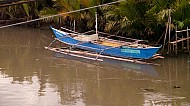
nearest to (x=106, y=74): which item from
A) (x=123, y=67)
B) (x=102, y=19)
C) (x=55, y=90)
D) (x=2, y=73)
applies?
(x=123, y=67)

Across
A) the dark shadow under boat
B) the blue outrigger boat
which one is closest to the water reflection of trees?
the dark shadow under boat

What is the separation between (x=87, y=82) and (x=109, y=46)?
2271 mm

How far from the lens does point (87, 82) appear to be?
360 inches

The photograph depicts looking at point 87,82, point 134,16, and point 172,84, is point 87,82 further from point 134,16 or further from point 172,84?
point 134,16

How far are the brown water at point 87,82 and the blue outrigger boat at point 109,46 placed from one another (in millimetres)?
335

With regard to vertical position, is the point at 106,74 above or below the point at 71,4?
below

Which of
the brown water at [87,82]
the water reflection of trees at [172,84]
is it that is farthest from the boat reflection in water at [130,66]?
the water reflection of trees at [172,84]

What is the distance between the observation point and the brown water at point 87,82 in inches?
311

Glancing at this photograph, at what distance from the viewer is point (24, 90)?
8664 millimetres

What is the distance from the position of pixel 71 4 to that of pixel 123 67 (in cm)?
467

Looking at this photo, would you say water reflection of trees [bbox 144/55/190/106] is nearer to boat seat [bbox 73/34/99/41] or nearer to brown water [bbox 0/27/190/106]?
brown water [bbox 0/27/190/106]

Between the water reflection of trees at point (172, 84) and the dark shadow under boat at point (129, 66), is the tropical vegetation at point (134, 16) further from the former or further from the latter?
the dark shadow under boat at point (129, 66)

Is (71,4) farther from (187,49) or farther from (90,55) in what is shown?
(187,49)

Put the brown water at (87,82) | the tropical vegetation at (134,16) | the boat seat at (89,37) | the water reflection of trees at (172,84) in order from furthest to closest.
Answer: the boat seat at (89,37) → the tropical vegetation at (134,16) → the brown water at (87,82) → the water reflection of trees at (172,84)
